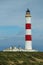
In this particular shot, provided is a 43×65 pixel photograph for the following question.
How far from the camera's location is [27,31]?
56219mm

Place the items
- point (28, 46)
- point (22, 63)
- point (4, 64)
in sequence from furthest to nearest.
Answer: point (28, 46)
point (22, 63)
point (4, 64)

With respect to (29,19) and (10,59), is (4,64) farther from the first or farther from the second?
(29,19)

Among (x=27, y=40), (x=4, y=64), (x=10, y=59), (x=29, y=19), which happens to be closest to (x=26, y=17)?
(x=29, y=19)

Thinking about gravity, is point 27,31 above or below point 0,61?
above

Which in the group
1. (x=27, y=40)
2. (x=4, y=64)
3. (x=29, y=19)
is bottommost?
(x=4, y=64)

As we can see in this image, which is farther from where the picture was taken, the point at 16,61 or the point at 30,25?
the point at 30,25

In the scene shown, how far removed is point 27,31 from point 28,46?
2747 mm

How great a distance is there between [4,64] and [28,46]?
2390cm

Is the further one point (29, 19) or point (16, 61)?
point (29, 19)

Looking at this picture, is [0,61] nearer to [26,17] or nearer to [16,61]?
[16,61]

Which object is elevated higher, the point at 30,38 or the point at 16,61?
the point at 30,38

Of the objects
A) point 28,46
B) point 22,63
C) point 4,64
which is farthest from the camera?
point 28,46

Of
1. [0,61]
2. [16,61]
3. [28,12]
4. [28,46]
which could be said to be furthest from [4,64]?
[28,12]

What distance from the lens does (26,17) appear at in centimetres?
5747
